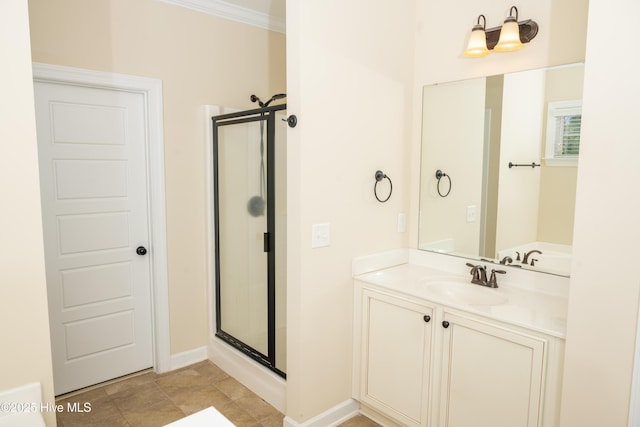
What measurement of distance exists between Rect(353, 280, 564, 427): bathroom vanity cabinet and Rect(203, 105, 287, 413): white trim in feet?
2.00

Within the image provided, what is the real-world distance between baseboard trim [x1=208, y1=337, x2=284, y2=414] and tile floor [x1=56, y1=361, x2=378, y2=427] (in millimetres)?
43

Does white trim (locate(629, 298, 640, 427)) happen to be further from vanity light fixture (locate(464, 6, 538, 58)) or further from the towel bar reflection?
vanity light fixture (locate(464, 6, 538, 58))

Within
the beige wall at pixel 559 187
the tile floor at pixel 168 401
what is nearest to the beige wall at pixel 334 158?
the tile floor at pixel 168 401

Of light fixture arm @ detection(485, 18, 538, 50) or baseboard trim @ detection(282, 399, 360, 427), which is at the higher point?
light fixture arm @ detection(485, 18, 538, 50)

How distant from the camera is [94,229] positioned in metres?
2.78

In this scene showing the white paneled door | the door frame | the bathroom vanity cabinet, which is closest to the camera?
the bathroom vanity cabinet

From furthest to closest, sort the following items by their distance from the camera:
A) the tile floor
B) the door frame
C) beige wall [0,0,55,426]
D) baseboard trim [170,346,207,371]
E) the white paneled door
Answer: baseboard trim [170,346,207,371] < the door frame < the white paneled door < the tile floor < beige wall [0,0,55,426]

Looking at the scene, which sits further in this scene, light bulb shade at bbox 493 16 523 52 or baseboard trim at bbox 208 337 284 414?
baseboard trim at bbox 208 337 284 414

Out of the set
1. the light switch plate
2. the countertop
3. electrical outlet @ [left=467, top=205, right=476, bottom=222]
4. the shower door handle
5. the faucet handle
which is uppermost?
electrical outlet @ [left=467, top=205, right=476, bottom=222]

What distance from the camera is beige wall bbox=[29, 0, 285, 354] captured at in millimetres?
2561

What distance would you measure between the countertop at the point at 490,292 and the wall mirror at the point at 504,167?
0.16 m

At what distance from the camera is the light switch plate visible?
2.25 m

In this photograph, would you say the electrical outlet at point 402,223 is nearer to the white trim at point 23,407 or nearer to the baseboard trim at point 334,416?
the baseboard trim at point 334,416

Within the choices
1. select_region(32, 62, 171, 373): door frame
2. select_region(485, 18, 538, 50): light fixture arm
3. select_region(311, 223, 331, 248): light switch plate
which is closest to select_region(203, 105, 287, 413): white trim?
select_region(32, 62, 171, 373): door frame
